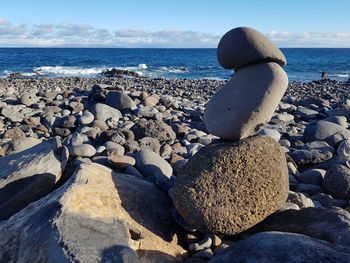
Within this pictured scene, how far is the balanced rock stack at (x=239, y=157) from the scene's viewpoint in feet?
13.4

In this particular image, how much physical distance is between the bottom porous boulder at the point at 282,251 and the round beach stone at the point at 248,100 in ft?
4.88

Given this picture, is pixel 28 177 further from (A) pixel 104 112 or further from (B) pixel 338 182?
(A) pixel 104 112

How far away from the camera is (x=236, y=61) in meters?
4.65

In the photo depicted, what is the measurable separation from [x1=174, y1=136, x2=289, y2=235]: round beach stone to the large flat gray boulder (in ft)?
5.21

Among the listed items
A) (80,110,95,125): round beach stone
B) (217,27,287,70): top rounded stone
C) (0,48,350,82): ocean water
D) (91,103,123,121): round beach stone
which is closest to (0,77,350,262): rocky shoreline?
(217,27,287,70): top rounded stone

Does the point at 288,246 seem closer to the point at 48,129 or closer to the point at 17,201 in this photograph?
the point at 17,201

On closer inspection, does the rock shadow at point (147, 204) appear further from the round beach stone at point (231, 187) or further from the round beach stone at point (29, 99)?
the round beach stone at point (29, 99)

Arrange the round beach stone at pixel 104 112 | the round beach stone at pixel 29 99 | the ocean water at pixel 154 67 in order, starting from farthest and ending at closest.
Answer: the ocean water at pixel 154 67, the round beach stone at pixel 29 99, the round beach stone at pixel 104 112

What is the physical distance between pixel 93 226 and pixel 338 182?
3.46 m

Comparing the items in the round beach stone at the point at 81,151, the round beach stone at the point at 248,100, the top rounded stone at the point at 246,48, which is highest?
the top rounded stone at the point at 246,48

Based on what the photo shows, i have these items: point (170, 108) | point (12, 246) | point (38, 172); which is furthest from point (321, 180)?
point (170, 108)

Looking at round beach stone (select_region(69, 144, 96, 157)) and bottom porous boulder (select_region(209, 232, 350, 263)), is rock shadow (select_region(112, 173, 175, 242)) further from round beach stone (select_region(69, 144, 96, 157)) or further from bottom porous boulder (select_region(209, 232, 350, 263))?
round beach stone (select_region(69, 144, 96, 157))

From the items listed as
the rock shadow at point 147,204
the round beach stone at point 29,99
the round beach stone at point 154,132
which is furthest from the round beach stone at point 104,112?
the rock shadow at point 147,204

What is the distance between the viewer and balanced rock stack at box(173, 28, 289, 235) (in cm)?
407
